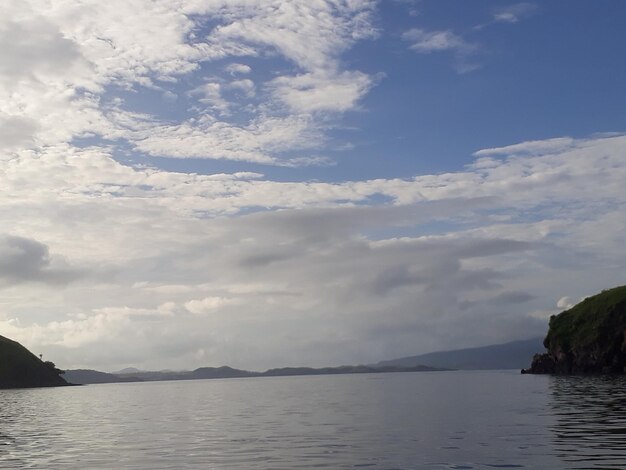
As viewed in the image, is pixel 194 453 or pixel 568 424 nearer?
pixel 194 453

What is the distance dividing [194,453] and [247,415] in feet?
127

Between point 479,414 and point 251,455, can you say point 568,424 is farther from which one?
point 251,455

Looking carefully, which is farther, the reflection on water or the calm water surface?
the calm water surface

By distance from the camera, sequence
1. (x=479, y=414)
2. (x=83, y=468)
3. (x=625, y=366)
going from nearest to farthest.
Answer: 1. (x=83, y=468)
2. (x=479, y=414)
3. (x=625, y=366)

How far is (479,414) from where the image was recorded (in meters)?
71.0

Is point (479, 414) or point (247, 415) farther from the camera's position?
point (247, 415)

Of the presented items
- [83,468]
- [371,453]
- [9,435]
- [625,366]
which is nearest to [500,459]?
[371,453]

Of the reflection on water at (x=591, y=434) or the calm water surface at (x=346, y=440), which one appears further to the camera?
the calm water surface at (x=346, y=440)

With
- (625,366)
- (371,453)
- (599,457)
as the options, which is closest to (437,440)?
(371,453)

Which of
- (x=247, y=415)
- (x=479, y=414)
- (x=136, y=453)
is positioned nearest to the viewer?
(x=136, y=453)

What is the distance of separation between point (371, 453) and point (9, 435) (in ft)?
125

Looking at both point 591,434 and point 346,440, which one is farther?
point 346,440

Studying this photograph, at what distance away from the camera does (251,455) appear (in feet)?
142

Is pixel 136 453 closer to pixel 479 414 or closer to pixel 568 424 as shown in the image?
pixel 568 424
